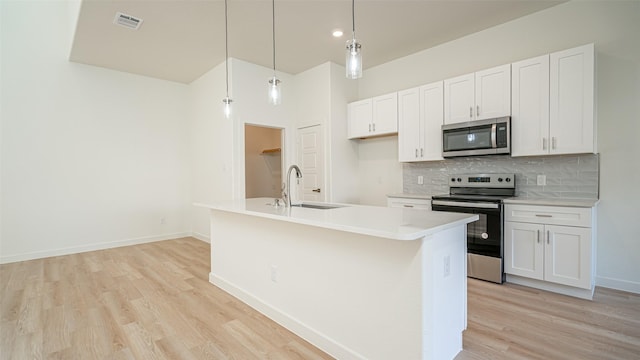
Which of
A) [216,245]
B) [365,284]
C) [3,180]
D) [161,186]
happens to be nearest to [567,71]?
[365,284]

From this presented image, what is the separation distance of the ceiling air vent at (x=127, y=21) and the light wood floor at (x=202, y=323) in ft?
9.67

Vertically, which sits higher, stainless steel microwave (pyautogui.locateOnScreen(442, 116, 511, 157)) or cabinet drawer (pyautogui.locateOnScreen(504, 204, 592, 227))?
stainless steel microwave (pyautogui.locateOnScreen(442, 116, 511, 157))

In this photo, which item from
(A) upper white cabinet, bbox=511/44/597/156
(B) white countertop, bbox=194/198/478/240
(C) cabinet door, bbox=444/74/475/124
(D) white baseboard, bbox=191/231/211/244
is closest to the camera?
(B) white countertop, bbox=194/198/478/240

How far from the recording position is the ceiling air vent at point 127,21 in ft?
10.9

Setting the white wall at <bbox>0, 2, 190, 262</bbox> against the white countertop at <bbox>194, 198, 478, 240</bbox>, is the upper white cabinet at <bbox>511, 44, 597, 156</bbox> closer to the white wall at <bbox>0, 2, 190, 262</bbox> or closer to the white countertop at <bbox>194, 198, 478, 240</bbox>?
the white countertop at <bbox>194, 198, 478, 240</bbox>

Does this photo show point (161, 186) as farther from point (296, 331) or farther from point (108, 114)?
point (296, 331)

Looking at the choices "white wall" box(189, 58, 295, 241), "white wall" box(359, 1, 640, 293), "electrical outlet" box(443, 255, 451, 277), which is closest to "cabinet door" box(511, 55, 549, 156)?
"white wall" box(359, 1, 640, 293)

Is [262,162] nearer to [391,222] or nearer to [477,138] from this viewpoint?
[477,138]

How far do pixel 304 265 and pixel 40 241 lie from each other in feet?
15.1

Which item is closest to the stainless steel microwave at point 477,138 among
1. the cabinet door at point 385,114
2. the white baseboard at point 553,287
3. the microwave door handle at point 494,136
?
the microwave door handle at point 494,136

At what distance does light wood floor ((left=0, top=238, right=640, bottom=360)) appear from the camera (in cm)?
200

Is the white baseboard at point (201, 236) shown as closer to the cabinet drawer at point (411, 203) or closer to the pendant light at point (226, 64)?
the pendant light at point (226, 64)

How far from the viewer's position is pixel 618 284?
2.90 meters

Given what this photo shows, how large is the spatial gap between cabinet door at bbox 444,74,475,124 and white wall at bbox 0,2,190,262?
187 inches
